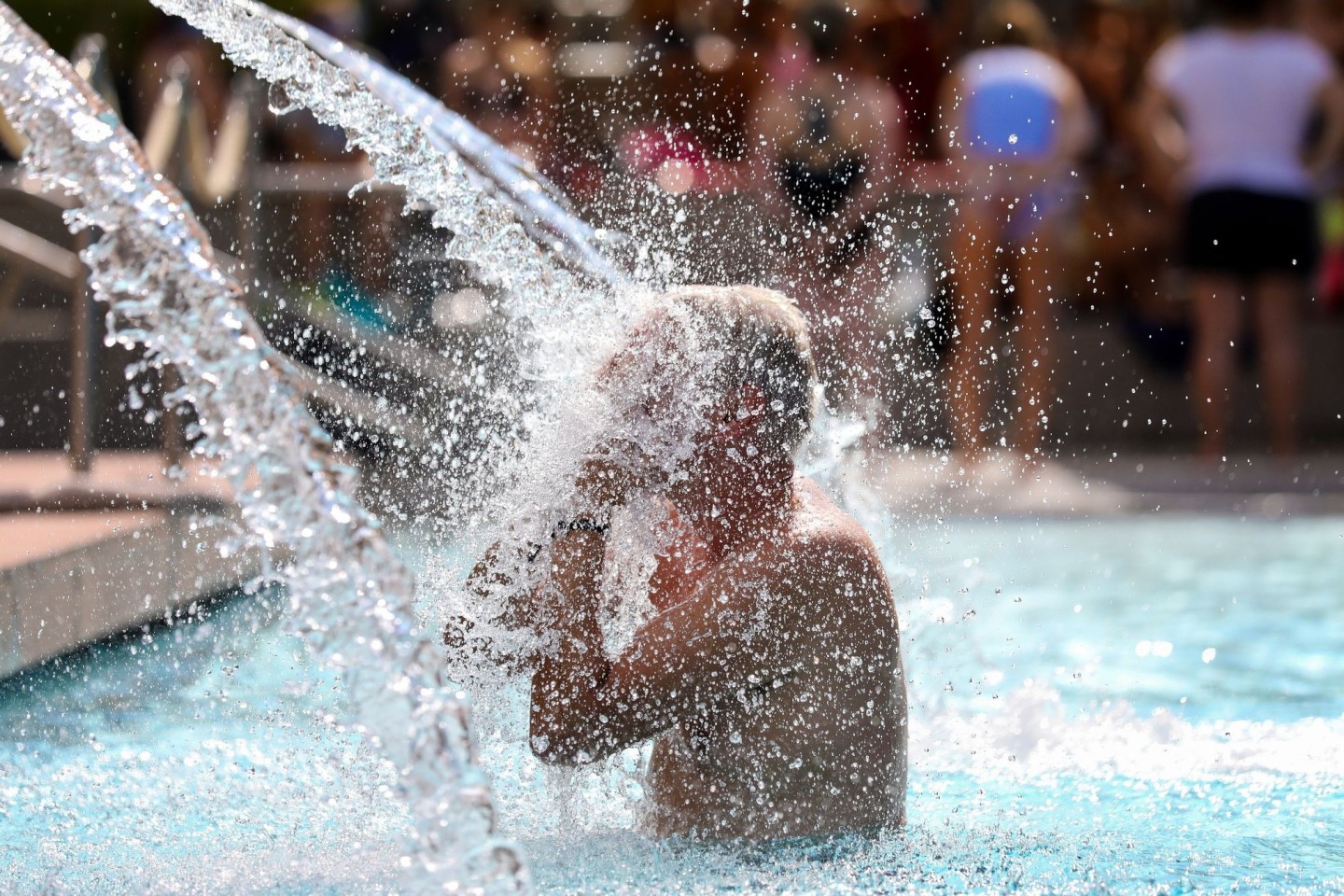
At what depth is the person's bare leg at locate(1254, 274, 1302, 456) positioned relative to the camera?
8.48 meters

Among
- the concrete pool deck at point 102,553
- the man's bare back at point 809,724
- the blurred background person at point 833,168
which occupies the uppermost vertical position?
the blurred background person at point 833,168

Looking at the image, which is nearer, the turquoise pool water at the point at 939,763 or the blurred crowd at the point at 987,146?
the turquoise pool water at the point at 939,763

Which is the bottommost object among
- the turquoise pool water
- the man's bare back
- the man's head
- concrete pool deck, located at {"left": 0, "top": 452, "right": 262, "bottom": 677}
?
the turquoise pool water

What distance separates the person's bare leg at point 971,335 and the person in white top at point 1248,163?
0.97m

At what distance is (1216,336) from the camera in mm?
8594

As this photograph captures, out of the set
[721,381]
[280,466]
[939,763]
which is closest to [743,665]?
[721,381]

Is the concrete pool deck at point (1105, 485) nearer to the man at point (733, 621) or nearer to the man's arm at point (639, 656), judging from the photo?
the man at point (733, 621)

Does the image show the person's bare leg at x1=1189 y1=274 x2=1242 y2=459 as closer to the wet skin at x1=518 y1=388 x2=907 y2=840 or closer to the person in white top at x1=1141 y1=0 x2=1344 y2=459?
the person in white top at x1=1141 y1=0 x2=1344 y2=459

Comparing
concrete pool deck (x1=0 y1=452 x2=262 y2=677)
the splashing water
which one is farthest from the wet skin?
concrete pool deck (x1=0 y1=452 x2=262 y2=677)

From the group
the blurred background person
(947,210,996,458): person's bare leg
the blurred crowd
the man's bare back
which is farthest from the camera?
(947,210,996,458): person's bare leg

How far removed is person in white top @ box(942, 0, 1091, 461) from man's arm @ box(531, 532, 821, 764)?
605cm

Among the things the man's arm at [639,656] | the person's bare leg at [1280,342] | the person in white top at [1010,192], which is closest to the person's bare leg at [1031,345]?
the person in white top at [1010,192]

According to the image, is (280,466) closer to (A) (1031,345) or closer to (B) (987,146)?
(B) (987,146)

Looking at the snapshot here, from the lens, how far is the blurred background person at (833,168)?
25.2ft
